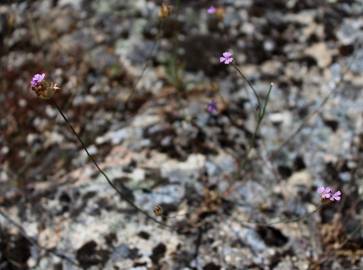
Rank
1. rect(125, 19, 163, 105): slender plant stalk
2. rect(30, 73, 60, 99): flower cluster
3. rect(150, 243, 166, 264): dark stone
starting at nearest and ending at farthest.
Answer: rect(30, 73, 60, 99): flower cluster
rect(150, 243, 166, 264): dark stone
rect(125, 19, 163, 105): slender plant stalk

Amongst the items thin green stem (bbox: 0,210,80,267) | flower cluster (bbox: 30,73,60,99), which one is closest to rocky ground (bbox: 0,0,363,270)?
thin green stem (bbox: 0,210,80,267)

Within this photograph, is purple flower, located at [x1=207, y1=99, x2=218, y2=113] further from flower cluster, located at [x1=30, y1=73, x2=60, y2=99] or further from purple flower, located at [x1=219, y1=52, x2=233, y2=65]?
flower cluster, located at [x1=30, y1=73, x2=60, y2=99]

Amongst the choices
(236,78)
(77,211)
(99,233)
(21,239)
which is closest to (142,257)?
(99,233)

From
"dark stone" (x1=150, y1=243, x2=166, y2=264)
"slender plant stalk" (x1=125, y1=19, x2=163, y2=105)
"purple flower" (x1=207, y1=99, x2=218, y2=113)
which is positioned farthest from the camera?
"slender plant stalk" (x1=125, y1=19, x2=163, y2=105)

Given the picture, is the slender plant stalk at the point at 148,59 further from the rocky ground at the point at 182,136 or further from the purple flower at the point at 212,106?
the purple flower at the point at 212,106

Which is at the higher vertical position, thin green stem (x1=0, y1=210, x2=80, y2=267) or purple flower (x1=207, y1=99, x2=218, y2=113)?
purple flower (x1=207, y1=99, x2=218, y2=113)

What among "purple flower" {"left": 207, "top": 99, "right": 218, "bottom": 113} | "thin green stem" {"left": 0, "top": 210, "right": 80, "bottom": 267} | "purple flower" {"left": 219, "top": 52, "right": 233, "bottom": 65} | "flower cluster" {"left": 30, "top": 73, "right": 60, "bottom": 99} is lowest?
"thin green stem" {"left": 0, "top": 210, "right": 80, "bottom": 267}

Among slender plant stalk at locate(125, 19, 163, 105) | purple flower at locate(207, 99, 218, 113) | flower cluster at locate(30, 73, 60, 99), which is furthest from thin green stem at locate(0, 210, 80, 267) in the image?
purple flower at locate(207, 99, 218, 113)

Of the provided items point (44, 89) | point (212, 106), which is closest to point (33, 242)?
point (44, 89)

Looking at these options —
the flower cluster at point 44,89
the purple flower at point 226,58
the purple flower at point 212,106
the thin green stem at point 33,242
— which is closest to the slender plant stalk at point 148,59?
the purple flower at point 212,106

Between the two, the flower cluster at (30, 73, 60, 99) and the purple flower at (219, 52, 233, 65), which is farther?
the purple flower at (219, 52, 233, 65)
